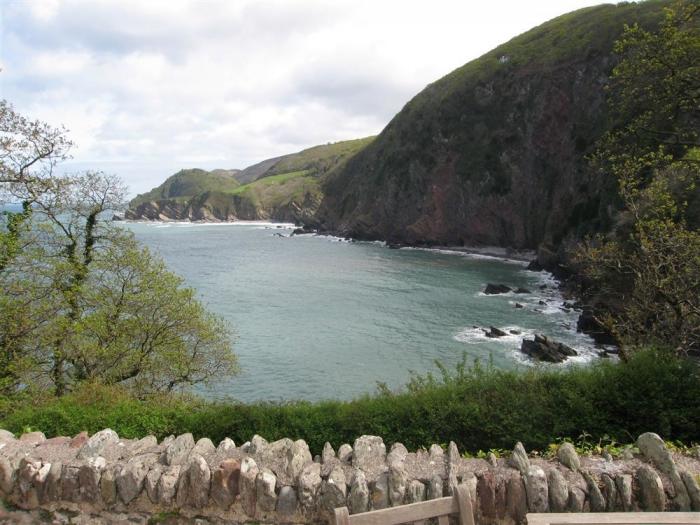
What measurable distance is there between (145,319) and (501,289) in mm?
47100

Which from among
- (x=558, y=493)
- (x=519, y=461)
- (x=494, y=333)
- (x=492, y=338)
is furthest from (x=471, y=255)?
(x=558, y=493)

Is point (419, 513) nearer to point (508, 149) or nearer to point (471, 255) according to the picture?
point (471, 255)

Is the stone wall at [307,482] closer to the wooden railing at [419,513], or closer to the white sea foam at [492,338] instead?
the wooden railing at [419,513]

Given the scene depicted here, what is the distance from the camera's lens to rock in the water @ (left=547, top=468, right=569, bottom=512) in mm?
7324

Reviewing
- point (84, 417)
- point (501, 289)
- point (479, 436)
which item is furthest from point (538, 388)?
point (501, 289)

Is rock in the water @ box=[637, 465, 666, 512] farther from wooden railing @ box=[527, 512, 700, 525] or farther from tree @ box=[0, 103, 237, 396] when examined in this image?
tree @ box=[0, 103, 237, 396]

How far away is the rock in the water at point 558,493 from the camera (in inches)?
288

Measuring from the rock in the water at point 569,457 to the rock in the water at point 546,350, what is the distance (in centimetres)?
2864

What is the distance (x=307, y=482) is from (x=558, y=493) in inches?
164

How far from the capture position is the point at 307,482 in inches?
310

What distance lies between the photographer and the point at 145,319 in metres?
20.4

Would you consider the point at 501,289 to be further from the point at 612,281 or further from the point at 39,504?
the point at 39,504

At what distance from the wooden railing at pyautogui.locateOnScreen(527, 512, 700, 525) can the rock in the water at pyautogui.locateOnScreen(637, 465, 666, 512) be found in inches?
43.8

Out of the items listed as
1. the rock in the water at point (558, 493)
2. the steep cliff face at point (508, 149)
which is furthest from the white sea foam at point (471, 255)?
the rock in the water at point (558, 493)
